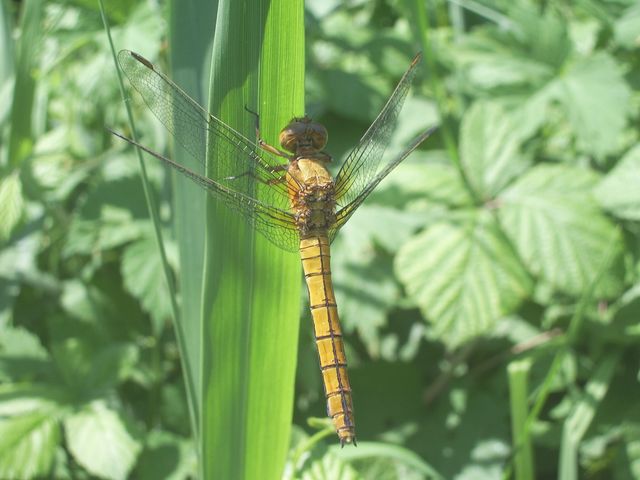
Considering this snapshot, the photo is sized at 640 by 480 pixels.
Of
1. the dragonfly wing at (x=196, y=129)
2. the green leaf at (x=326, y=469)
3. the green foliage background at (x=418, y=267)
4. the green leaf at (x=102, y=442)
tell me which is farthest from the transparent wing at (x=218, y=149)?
the green leaf at (x=102, y=442)

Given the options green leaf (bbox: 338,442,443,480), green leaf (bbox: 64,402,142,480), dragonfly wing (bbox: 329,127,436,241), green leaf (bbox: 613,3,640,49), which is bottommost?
green leaf (bbox: 338,442,443,480)

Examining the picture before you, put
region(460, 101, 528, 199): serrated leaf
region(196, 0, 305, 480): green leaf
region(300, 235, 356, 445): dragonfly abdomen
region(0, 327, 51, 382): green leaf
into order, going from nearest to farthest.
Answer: region(196, 0, 305, 480): green leaf < region(300, 235, 356, 445): dragonfly abdomen < region(0, 327, 51, 382): green leaf < region(460, 101, 528, 199): serrated leaf

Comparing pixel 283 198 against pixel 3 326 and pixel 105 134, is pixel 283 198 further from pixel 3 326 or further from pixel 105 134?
pixel 105 134

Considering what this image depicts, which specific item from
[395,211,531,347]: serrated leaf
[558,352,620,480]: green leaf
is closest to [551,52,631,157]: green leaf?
[395,211,531,347]: serrated leaf

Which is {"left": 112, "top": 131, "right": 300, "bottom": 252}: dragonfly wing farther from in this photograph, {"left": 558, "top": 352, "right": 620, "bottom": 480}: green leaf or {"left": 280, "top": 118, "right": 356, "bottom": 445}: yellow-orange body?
{"left": 558, "top": 352, "right": 620, "bottom": 480}: green leaf

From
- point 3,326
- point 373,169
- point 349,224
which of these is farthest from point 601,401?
point 3,326

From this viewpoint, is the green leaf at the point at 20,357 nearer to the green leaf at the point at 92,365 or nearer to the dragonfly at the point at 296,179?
the green leaf at the point at 92,365

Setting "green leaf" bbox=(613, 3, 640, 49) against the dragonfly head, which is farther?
"green leaf" bbox=(613, 3, 640, 49)
